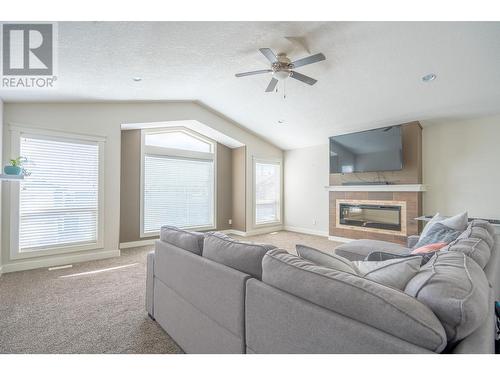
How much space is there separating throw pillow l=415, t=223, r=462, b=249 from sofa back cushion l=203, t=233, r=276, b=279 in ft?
6.30

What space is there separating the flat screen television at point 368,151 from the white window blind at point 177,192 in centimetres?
303

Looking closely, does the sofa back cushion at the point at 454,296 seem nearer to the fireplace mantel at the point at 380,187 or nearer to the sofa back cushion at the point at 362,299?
the sofa back cushion at the point at 362,299

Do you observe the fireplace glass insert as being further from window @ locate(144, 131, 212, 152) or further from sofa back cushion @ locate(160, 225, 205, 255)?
sofa back cushion @ locate(160, 225, 205, 255)

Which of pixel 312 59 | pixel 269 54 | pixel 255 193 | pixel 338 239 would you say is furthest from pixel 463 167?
pixel 255 193

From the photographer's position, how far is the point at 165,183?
18.4 ft

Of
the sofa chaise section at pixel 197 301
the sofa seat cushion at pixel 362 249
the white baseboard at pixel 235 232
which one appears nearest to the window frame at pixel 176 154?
the white baseboard at pixel 235 232

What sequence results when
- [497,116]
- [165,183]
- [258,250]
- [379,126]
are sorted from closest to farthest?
1. [258,250]
2. [497,116]
3. [379,126]
4. [165,183]

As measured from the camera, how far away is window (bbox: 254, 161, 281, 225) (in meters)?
6.65

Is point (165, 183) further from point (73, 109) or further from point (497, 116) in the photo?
point (497, 116)

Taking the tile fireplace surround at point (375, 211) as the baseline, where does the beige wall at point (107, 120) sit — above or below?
above

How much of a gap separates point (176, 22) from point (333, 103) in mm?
2937

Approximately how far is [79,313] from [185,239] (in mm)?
1403

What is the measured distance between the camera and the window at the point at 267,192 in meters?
6.65
